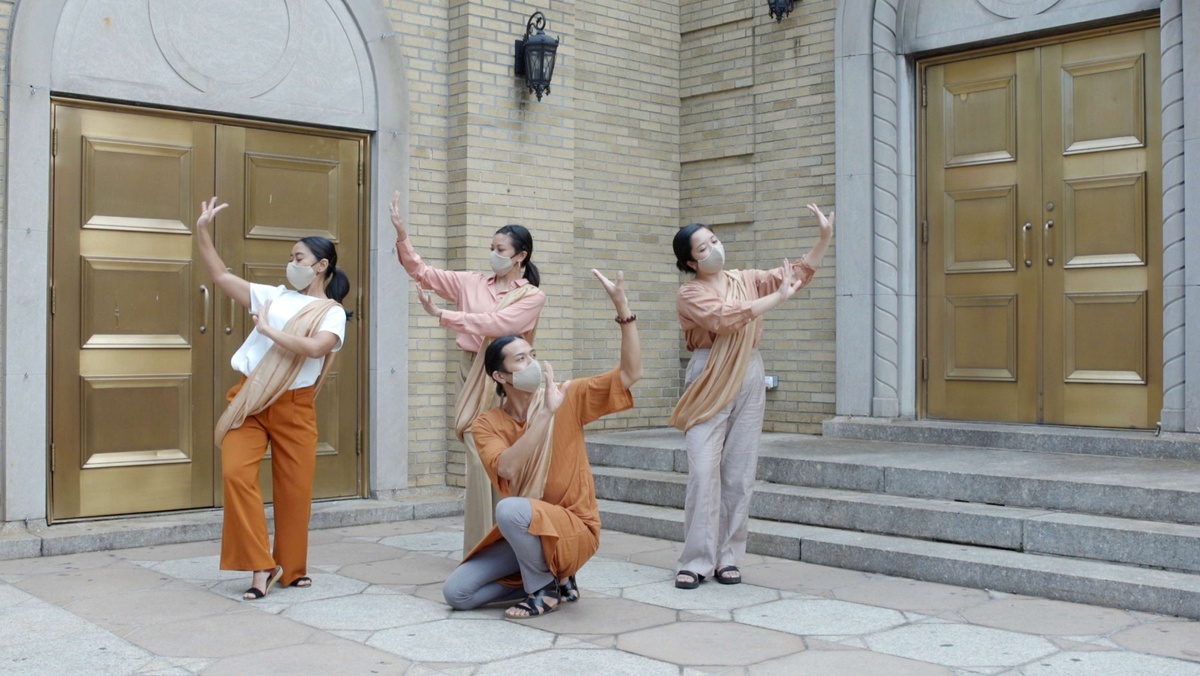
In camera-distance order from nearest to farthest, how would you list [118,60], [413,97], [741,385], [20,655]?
[20,655]
[741,385]
[118,60]
[413,97]

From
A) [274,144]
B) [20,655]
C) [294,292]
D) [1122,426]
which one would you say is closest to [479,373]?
[294,292]

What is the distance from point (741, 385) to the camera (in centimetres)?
559

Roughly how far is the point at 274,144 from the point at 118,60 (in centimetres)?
106

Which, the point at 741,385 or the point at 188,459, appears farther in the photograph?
the point at 188,459

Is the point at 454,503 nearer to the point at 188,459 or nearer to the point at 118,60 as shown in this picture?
the point at 188,459

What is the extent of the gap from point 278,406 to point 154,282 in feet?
6.81

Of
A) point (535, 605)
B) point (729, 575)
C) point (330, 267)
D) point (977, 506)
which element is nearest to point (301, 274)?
point (330, 267)

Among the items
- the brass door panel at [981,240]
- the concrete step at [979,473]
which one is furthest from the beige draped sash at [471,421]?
the brass door panel at [981,240]

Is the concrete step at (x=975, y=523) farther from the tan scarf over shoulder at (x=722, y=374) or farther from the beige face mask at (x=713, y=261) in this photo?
the beige face mask at (x=713, y=261)

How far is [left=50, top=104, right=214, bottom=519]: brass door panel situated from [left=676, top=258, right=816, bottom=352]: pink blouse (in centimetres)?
326

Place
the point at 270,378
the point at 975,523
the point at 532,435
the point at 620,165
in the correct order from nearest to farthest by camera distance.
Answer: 1. the point at 532,435
2. the point at 270,378
3. the point at 975,523
4. the point at 620,165

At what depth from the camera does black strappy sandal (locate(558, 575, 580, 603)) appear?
5160 millimetres

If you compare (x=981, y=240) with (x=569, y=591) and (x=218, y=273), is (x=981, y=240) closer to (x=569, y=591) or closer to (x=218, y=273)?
(x=569, y=591)

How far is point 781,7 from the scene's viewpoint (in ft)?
30.1
